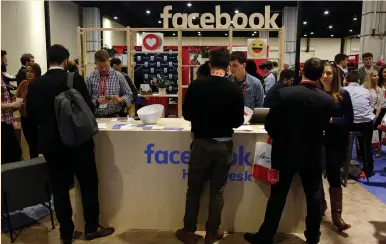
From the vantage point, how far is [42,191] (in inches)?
124

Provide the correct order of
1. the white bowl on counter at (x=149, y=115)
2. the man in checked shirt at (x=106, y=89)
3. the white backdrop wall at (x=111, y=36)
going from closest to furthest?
the white bowl on counter at (x=149, y=115), the man in checked shirt at (x=106, y=89), the white backdrop wall at (x=111, y=36)

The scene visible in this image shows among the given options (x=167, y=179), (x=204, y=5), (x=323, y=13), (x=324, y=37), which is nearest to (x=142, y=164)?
(x=167, y=179)

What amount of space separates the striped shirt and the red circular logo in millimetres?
3009

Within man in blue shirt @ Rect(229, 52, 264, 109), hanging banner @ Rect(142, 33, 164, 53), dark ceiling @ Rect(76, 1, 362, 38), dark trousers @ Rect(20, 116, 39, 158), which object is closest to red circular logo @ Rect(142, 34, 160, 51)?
hanging banner @ Rect(142, 33, 164, 53)

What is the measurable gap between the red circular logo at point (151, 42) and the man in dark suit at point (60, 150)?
397cm

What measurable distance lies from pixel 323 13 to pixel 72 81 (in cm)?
1411

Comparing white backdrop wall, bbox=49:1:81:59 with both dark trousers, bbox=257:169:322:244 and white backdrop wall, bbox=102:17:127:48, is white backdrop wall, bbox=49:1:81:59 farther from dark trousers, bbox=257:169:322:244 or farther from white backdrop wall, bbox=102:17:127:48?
dark trousers, bbox=257:169:322:244

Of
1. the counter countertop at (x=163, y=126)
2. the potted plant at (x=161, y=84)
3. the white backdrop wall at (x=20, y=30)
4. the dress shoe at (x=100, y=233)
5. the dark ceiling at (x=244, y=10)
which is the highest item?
the dark ceiling at (x=244, y=10)

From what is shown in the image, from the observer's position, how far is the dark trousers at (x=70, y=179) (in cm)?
263

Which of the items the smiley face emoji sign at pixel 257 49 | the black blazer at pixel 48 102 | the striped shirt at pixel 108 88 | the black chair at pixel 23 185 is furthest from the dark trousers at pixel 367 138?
the black chair at pixel 23 185

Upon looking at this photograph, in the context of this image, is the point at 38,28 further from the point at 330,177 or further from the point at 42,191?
the point at 330,177

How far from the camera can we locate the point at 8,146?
3.40 m

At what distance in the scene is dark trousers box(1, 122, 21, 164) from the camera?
3.34m

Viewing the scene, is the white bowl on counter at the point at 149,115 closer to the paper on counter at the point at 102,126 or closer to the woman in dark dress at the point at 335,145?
the paper on counter at the point at 102,126
